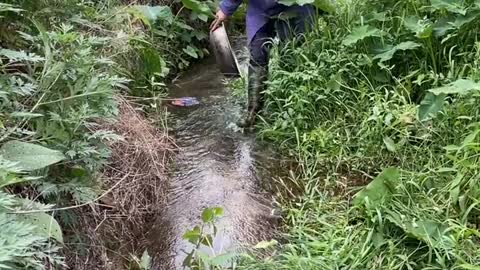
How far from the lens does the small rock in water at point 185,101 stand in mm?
4141

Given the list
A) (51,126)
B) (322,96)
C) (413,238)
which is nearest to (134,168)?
(51,126)

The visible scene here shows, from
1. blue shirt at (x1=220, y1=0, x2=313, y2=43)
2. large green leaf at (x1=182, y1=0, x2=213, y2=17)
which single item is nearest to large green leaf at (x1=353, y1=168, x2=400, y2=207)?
blue shirt at (x1=220, y1=0, x2=313, y2=43)

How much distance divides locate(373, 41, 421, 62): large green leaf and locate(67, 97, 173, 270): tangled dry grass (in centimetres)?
133

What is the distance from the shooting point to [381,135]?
120 inches

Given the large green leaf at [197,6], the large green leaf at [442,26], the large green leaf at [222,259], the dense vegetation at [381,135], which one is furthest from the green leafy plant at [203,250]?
the large green leaf at [197,6]

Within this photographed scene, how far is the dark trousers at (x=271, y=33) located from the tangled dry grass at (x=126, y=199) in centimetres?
81

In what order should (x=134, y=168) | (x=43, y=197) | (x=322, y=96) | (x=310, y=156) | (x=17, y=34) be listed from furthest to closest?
(x=322, y=96)
(x=310, y=156)
(x=134, y=168)
(x=17, y=34)
(x=43, y=197)

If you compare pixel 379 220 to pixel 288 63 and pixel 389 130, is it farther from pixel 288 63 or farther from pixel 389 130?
pixel 288 63

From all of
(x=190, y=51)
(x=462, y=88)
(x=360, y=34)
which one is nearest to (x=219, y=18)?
(x=360, y=34)

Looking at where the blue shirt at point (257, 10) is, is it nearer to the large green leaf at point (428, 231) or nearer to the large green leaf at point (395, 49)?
the large green leaf at point (395, 49)

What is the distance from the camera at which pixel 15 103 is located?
2273mm

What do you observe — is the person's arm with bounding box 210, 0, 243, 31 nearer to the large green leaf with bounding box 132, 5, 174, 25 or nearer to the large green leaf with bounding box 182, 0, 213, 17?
the large green leaf with bounding box 132, 5, 174, 25

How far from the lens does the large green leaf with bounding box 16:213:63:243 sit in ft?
6.40

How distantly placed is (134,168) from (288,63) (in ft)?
4.42
